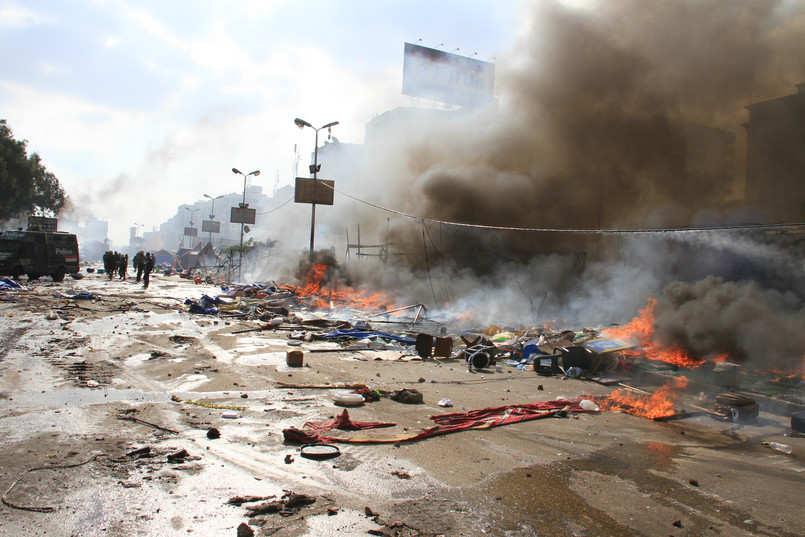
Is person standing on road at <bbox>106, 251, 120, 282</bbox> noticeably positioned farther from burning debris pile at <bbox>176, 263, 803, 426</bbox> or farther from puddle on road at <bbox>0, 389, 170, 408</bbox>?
puddle on road at <bbox>0, 389, 170, 408</bbox>

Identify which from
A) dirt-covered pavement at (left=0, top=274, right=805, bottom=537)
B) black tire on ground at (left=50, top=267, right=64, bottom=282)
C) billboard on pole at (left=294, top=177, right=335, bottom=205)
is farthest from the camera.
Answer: billboard on pole at (left=294, top=177, right=335, bottom=205)

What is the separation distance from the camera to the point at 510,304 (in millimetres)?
16453

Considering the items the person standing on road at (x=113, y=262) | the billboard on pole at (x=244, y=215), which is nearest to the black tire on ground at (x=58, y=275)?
the person standing on road at (x=113, y=262)

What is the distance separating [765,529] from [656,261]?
13512 millimetres

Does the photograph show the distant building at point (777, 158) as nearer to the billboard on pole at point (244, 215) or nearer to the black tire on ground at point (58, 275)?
the black tire on ground at point (58, 275)

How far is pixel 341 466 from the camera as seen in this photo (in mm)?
3844

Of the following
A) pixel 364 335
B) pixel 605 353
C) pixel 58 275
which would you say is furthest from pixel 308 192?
pixel 605 353

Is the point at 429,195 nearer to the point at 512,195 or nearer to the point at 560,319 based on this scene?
the point at 512,195

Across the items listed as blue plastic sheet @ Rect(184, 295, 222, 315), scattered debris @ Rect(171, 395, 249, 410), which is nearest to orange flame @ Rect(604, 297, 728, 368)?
scattered debris @ Rect(171, 395, 249, 410)

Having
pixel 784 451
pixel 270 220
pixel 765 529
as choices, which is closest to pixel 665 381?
pixel 784 451

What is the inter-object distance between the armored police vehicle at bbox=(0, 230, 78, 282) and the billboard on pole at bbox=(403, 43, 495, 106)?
29.2m

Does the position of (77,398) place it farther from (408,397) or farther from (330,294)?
(330,294)

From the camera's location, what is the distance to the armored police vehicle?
20.6 metres

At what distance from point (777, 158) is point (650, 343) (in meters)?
13.8
